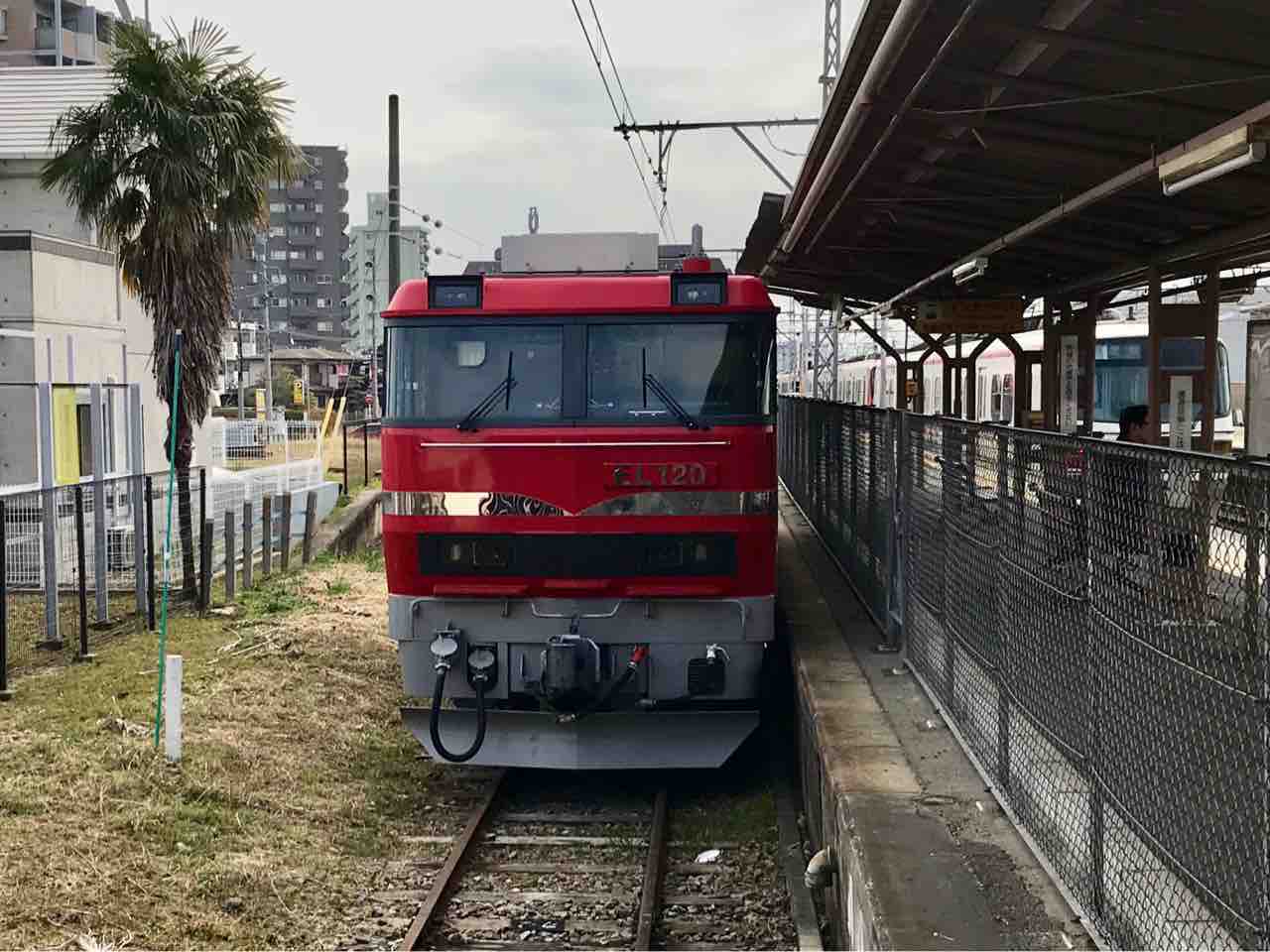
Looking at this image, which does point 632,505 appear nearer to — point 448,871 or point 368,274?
point 448,871

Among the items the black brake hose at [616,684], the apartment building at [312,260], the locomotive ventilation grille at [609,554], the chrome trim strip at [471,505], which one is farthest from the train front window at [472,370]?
the apartment building at [312,260]

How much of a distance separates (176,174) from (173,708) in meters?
6.91

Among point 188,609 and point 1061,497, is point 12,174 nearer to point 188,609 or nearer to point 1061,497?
point 188,609

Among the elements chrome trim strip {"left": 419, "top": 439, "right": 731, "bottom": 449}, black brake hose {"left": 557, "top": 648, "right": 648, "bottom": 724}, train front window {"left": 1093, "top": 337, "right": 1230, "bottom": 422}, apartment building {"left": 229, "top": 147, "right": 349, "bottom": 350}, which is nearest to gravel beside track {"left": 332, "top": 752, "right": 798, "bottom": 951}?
black brake hose {"left": 557, "top": 648, "right": 648, "bottom": 724}

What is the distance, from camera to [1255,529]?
3.09 metres

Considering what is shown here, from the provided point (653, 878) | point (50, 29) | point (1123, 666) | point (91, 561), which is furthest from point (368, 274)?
point (1123, 666)

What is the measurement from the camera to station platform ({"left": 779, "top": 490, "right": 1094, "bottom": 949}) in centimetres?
468

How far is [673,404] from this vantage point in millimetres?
8320

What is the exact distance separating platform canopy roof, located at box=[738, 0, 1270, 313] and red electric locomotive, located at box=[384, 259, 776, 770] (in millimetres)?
1613

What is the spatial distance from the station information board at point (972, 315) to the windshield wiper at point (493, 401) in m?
7.56

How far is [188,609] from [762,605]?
25.6 ft

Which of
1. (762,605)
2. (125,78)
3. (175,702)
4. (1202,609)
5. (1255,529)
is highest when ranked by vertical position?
(125,78)

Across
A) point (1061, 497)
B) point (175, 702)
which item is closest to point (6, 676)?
point (175, 702)

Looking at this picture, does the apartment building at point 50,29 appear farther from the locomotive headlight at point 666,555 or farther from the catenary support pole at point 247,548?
the locomotive headlight at point 666,555
